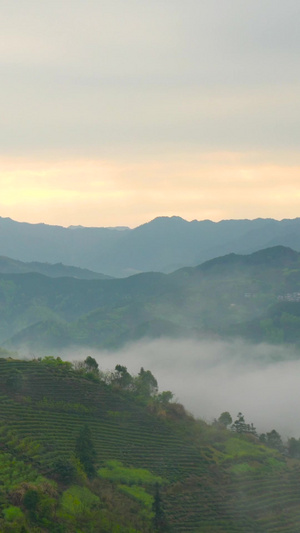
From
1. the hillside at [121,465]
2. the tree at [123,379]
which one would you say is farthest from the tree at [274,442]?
the tree at [123,379]

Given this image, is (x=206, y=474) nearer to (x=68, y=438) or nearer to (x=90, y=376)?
(x=68, y=438)

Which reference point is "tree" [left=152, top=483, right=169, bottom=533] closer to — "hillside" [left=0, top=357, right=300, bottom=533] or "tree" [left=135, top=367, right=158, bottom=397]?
"hillside" [left=0, top=357, right=300, bottom=533]

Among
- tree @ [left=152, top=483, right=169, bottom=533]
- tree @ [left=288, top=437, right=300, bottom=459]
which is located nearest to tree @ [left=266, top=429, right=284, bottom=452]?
tree @ [left=288, top=437, right=300, bottom=459]

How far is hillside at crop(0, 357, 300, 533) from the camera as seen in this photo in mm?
57875

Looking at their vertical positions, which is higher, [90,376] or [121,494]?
[90,376]

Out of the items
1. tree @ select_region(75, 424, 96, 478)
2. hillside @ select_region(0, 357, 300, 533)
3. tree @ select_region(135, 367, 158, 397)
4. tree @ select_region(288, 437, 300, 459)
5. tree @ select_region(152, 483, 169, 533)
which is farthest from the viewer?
tree @ select_region(288, 437, 300, 459)

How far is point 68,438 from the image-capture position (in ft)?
247

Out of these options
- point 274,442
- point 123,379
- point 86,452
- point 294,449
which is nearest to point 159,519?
point 86,452

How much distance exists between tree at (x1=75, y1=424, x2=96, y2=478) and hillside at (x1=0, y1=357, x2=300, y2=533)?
162 millimetres

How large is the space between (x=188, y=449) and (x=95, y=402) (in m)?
15.5

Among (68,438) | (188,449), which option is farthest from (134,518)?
(188,449)

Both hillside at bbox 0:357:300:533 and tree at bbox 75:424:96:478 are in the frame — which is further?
tree at bbox 75:424:96:478

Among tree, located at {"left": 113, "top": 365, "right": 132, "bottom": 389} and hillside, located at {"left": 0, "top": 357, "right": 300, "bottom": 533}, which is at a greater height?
tree, located at {"left": 113, "top": 365, "right": 132, "bottom": 389}

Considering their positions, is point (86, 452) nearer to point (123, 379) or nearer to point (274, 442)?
point (123, 379)
